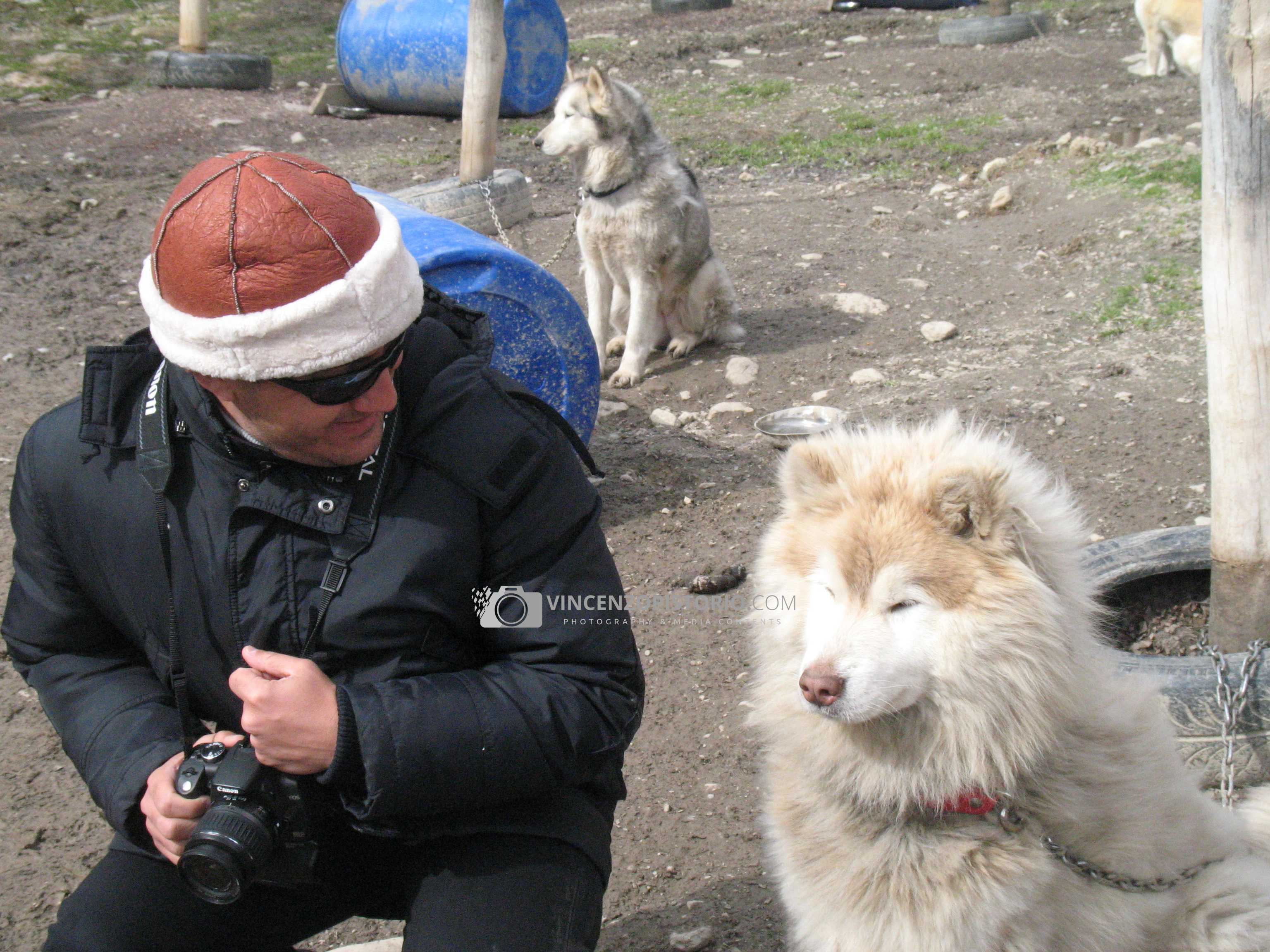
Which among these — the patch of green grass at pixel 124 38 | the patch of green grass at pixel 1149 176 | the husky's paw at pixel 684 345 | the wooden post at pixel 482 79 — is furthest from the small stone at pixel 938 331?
the patch of green grass at pixel 124 38

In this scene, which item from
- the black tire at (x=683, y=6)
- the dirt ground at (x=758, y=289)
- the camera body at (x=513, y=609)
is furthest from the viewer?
the black tire at (x=683, y=6)

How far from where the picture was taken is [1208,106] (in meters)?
2.62

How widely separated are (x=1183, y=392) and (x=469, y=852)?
14.2 ft

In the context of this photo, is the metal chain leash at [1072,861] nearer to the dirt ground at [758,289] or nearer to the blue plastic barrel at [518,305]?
the dirt ground at [758,289]

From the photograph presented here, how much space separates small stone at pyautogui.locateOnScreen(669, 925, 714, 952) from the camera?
2.54 metres

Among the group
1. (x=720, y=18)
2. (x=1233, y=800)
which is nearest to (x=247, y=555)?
(x=1233, y=800)

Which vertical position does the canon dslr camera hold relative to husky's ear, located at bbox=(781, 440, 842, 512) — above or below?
below

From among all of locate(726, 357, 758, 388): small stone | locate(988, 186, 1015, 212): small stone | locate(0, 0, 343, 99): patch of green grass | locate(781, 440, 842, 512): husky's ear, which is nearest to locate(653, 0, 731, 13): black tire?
locate(0, 0, 343, 99): patch of green grass

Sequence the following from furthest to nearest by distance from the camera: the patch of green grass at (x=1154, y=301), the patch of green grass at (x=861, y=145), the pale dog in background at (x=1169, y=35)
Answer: the pale dog in background at (x=1169, y=35) → the patch of green grass at (x=861, y=145) → the patch of green grass at (x=1154, y=301)

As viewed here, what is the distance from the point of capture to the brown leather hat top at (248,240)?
155cm

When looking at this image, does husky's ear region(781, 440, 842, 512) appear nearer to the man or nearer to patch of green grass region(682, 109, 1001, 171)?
the man

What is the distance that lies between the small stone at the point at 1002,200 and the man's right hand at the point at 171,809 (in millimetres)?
7323

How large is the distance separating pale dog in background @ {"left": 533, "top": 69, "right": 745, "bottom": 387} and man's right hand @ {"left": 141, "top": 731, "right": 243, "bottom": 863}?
471 centimetres

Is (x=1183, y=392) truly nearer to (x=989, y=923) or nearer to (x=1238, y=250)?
(x=1238, y=250)
